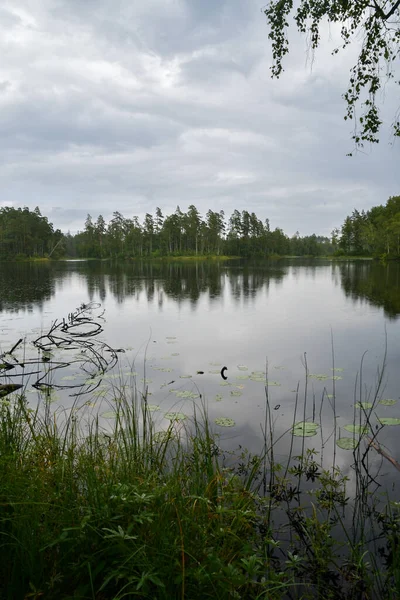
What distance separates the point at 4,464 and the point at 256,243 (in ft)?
414

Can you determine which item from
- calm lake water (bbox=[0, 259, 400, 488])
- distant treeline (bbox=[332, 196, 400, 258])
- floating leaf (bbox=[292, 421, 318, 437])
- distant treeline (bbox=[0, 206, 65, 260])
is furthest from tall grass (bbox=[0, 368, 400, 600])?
distant treeline (bbox=[0, 206, 65, 260])

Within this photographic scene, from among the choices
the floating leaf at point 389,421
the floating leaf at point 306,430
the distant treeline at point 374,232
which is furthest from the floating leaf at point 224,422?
the distant treeline at point 374,232

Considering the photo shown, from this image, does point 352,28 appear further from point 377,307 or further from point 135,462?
point 377,307

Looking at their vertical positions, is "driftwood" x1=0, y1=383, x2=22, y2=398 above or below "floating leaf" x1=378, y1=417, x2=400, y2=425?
above

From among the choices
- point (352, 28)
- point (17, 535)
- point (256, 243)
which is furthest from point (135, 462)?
point (256, 243)

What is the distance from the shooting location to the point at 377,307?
57.7 ft

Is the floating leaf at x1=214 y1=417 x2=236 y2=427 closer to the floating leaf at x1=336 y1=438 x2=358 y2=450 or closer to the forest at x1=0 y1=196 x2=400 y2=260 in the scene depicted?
the floating leaf at x1=336 y1=438 x2=358 y2=450

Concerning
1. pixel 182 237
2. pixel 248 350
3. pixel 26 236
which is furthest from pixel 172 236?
pixel 248 350

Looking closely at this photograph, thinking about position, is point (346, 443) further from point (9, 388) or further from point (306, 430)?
point (9, 388)

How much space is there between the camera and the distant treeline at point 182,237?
11000cm

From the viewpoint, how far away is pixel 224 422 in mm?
5887

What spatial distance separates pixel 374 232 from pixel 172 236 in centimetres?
5386

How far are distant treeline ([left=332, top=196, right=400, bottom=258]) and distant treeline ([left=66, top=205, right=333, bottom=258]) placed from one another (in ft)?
83.2

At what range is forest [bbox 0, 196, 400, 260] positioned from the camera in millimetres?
99062
